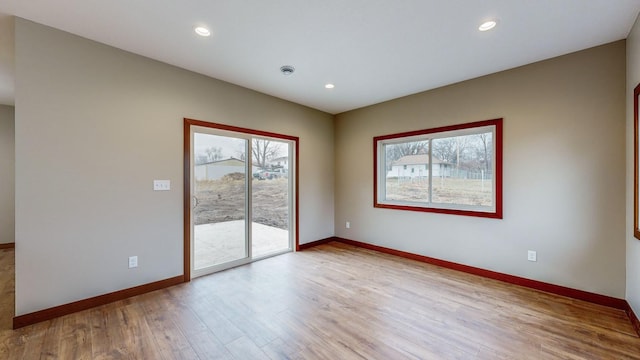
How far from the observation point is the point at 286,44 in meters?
2.65

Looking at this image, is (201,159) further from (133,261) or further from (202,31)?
(202,31)

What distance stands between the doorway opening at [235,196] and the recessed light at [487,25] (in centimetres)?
306

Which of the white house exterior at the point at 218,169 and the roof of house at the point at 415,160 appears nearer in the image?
the white house exterior at the point at 218,169

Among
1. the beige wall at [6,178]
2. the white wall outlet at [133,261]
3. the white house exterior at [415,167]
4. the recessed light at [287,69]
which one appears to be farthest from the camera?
the beige wall at [6,178]

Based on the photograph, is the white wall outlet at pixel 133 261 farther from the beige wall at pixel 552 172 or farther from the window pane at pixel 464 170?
the window pane at pixel 464 170

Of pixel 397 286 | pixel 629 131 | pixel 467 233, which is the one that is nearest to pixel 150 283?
pixel 397 286

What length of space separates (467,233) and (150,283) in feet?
13.6

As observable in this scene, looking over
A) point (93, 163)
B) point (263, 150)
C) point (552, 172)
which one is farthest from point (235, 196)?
point (552, 172)

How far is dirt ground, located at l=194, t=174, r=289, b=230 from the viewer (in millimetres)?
3545

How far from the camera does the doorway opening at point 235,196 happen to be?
→ 3422 mm

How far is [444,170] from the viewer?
3887mm

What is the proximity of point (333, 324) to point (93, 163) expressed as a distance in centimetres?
291

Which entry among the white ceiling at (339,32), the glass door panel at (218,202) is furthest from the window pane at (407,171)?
the glass door panel at (218,202)

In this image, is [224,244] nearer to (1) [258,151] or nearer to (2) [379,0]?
(1) [258,151]
